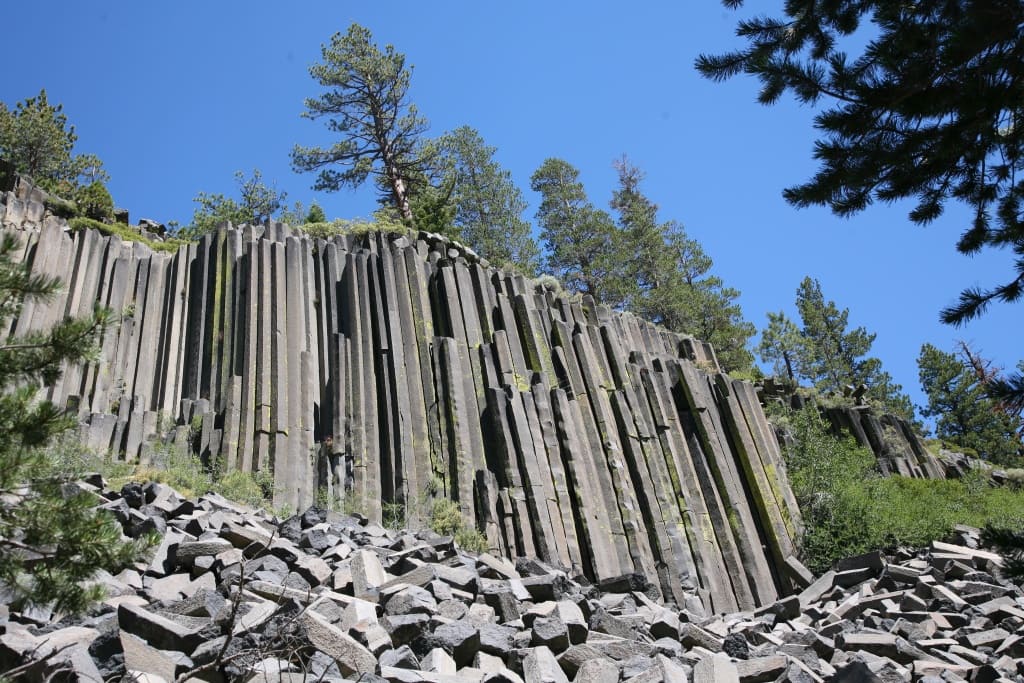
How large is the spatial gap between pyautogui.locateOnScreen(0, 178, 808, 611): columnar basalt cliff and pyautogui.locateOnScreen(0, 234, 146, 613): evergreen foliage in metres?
6.22

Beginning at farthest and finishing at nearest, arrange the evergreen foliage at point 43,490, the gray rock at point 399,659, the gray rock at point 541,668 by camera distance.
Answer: the gray rock at point 541,668 → the gray rock at point 399,659 → the evergreen foliage at point 43,490

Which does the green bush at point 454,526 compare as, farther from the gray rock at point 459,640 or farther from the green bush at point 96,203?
the green bush at point 96,203

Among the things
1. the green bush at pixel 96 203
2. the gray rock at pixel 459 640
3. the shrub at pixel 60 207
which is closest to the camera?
the gray rock at pixel 459 640

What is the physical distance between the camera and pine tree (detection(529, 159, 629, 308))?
33094 mm

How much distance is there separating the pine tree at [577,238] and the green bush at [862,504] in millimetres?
15553

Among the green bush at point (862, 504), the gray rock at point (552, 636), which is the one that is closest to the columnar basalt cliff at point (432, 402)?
the green bush at point (862, 504)

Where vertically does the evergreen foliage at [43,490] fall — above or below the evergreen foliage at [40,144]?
below

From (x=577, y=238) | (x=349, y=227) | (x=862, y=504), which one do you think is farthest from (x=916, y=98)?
(x=577, y=238)

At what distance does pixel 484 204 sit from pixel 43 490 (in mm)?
28914

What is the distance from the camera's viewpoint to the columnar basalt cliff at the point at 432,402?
11.6 meters

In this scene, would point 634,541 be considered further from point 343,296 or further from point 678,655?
point 343,296

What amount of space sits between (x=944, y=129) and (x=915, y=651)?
5314 mm

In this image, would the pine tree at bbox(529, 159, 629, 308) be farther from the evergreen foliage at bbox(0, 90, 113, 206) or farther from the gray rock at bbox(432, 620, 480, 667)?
the gray rock at bbox(432, 620, 480, 667)

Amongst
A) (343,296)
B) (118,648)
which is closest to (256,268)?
(343,296)
